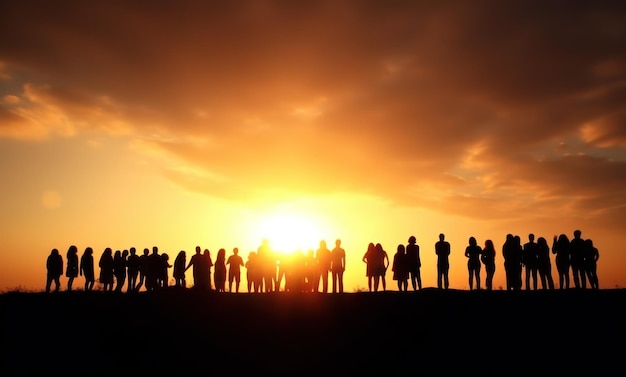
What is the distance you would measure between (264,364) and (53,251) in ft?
43.1

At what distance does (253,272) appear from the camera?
25.9 metres

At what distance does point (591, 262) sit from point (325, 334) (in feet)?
36.0

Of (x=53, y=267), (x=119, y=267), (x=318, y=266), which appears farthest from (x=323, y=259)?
(x=53, y=267)

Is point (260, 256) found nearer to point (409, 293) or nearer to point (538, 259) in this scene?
point (409, 293)

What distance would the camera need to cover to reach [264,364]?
18.7m

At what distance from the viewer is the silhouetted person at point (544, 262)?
2278 cm

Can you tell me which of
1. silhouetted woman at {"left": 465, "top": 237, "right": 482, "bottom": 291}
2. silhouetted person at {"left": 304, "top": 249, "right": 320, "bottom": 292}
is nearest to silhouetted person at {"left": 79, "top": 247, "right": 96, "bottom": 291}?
silhouetted person at {"left": 304, "top": 249, "right": 320, "bottom": 292}

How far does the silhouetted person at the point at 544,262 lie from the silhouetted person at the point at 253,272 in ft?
38.8

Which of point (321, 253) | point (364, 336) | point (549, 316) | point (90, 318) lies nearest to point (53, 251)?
point (90, 318)

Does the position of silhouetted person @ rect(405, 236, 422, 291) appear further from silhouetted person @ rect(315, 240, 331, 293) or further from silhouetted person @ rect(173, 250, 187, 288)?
silhouetted person @ rect(173, 250, 187, 288)

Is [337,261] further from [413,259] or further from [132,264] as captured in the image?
[132,264]

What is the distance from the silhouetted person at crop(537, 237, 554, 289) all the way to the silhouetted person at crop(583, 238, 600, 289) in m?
Answer: 1.34

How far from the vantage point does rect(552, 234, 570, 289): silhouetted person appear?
74.5 feet

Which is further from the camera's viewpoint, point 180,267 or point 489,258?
point 180,267
